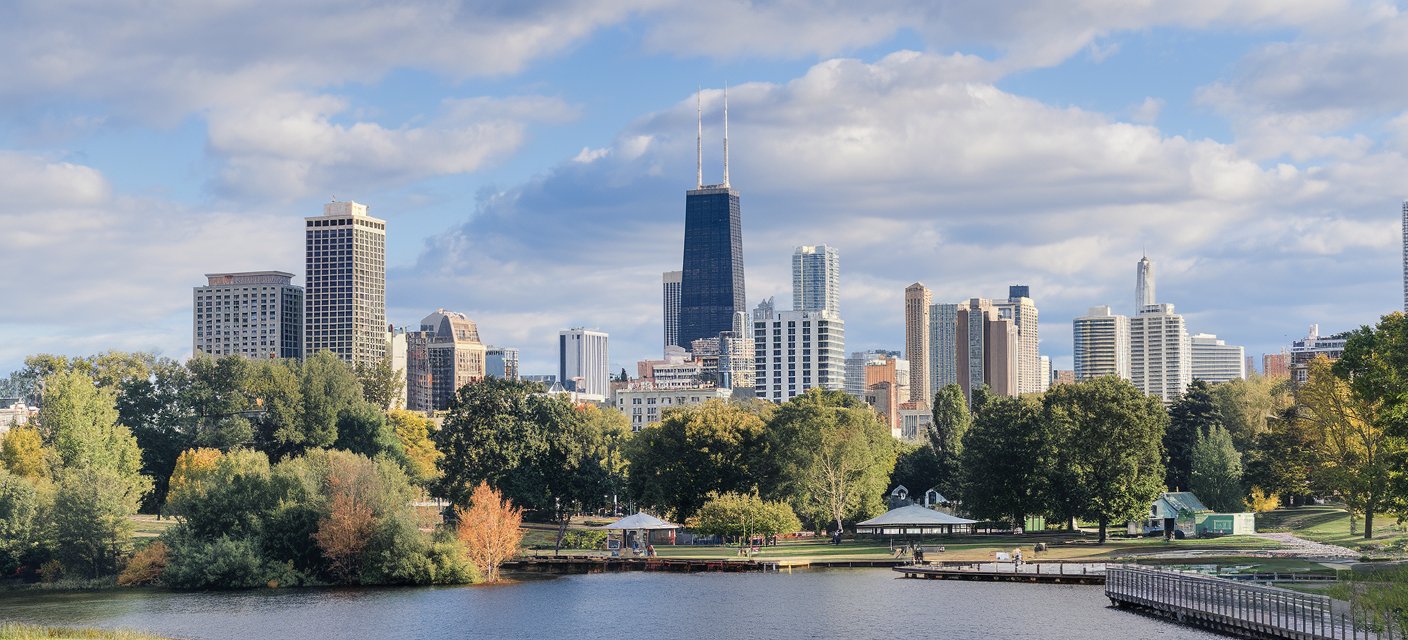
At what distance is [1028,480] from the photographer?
3738 inches

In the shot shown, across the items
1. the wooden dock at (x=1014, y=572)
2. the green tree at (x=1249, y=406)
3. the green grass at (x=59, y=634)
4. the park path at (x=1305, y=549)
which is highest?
the green tree at (x=1249, y=406)

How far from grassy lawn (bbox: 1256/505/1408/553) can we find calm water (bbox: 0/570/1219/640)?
898 inches

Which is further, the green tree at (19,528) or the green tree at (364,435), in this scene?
the green tree at (364,435)

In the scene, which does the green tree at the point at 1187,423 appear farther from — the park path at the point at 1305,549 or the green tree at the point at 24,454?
the green tree at the point at 24,454

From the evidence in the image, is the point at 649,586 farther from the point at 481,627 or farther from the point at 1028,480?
the point at 1028,480

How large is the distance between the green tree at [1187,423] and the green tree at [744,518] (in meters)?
37.3

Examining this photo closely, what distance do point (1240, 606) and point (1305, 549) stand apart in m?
29.9

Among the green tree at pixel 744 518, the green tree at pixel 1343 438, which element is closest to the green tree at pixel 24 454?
the green tree at pixel 744 518

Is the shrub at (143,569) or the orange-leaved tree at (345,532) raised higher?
the orange-leaved tree at (345,532)

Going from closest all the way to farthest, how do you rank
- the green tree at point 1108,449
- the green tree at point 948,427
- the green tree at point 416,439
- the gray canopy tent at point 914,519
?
1. the green tree at point 1108,449
2. the gray canopy tent at point 914,519
3. the green tree at point 948,427
4. the green tree at point 416,439

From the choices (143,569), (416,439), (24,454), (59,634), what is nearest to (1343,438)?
(143,569)

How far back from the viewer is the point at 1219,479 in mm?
103562

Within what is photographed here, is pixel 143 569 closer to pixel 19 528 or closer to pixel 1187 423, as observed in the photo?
pixel 19 528

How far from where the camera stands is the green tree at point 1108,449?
299 ft
